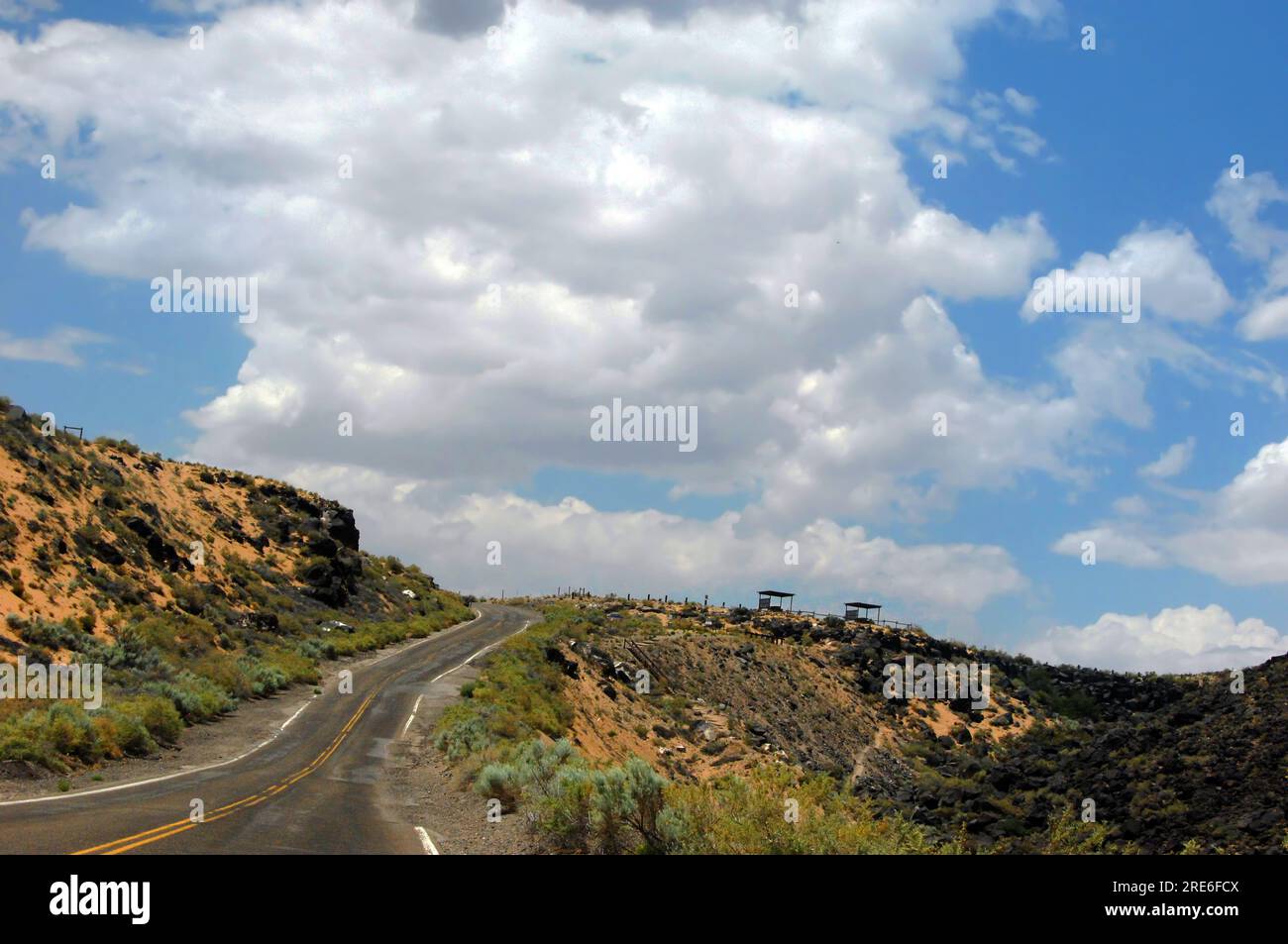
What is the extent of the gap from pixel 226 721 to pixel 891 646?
60102 mm

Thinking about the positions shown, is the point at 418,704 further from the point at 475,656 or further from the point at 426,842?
the point at 426,842

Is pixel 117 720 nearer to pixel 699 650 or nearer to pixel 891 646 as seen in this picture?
pixel 699 650

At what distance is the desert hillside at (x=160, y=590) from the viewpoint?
32.2 m

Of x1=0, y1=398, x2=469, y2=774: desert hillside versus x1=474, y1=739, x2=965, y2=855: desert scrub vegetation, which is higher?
x1=0, y1=398, x2=469, y2=774: desert hillside

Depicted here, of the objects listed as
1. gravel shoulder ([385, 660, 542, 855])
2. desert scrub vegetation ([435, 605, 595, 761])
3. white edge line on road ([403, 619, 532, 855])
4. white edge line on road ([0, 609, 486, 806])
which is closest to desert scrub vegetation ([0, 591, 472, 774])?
white edge line on road ([0, 609, 486, 806])

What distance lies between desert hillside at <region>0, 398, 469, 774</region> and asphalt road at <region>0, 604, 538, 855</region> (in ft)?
12.7

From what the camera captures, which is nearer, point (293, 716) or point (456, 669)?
point (293, 716)

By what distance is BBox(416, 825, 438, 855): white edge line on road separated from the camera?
17911 millimetres

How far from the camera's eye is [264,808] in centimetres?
2134

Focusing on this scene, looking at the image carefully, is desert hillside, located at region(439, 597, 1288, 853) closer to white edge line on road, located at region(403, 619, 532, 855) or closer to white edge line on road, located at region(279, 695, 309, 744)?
white edge line on road, located at region(403, 619, 532, 855)

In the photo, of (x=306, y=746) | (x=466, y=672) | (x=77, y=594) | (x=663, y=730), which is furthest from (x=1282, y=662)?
(x=77, y=594)

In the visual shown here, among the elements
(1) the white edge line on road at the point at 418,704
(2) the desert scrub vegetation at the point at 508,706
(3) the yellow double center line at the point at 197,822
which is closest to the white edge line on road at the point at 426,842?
(1) the white edge line on road at the point at 418,704

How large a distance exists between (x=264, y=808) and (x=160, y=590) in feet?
114

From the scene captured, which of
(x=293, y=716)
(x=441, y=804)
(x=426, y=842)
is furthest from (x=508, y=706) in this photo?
(x=426, y=842)
